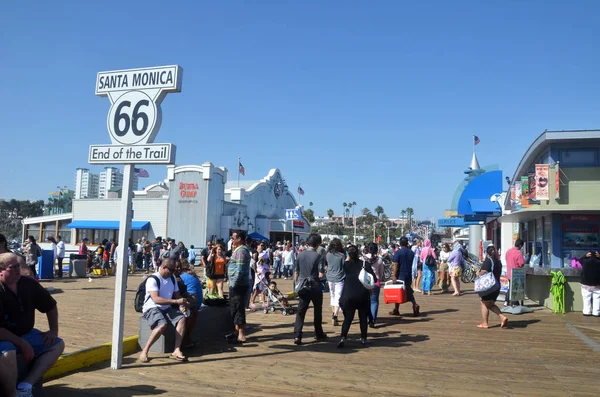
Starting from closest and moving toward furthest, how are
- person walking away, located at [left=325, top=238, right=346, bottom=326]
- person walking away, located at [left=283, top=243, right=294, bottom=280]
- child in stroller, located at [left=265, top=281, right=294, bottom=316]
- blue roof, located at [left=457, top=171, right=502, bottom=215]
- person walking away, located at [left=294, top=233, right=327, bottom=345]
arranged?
person walking away, located at [left=294, top=233, right=327, bottom=345] → person walking away, located at [left=325, top=238, right=346, bottom=326] → child in stroller, located at [left=265, top=281, right=294, bottom=316] → person walking away, located at [left=283, top=243, right=294, bottom=280] → blue roof, located at [left=457, top=171, right=502, bottom=215]

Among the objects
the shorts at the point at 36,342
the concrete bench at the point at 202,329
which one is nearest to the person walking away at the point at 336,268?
the concrete bench at the point at 202,329

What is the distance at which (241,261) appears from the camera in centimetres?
788

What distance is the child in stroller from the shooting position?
11492mm

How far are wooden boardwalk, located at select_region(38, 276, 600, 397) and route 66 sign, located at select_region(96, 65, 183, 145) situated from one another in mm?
3024

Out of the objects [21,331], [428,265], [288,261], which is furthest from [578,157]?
[21,331]

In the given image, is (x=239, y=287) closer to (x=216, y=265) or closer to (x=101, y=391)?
(x=101, y=391)

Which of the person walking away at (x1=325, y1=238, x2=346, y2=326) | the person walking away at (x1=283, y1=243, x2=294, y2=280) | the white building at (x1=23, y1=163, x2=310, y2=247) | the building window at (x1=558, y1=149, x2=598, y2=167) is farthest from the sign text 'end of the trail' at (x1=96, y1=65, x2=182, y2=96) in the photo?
the white building at (x1=23, y1=163, x2=310, y2=247)

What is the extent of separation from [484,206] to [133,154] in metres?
19.3

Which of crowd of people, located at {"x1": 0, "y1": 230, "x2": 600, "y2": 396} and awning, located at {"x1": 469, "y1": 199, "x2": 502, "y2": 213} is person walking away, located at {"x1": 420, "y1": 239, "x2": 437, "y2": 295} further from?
awning, located at {"x1": 469, "y1": 199, "x2": 502, "y2": 213}

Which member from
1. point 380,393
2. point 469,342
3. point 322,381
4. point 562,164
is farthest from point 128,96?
point 562,164

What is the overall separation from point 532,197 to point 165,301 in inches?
442

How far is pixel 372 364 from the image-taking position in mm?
6836

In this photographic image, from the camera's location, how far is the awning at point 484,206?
73.5ft

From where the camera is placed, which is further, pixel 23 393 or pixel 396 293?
pixel 396 293
